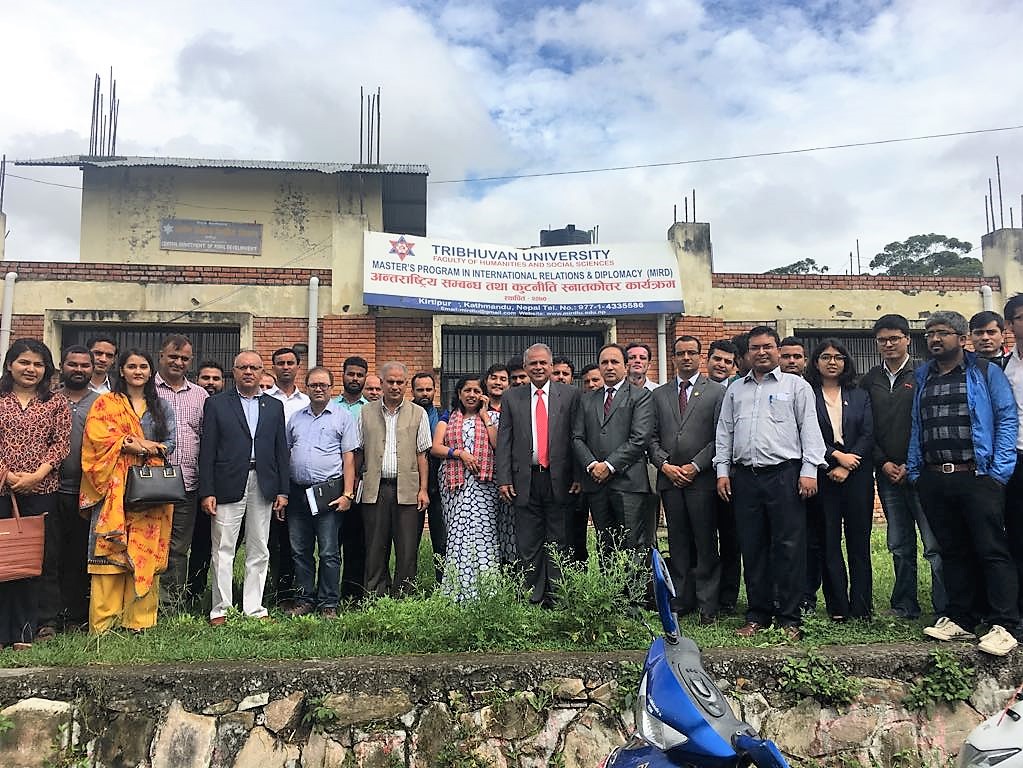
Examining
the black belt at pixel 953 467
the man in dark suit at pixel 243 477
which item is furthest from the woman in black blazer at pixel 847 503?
the man in dark suit at pixel 243 477

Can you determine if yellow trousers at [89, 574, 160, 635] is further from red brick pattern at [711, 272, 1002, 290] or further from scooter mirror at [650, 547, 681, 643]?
red brick pattern at [711, 272, 1002, 290]

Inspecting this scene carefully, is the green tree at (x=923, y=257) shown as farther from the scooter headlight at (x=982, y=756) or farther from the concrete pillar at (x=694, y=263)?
the scooter headlight at (x=982, y=756)

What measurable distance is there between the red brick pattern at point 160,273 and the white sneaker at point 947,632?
317 inches

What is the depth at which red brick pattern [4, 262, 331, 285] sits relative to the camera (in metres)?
9.81

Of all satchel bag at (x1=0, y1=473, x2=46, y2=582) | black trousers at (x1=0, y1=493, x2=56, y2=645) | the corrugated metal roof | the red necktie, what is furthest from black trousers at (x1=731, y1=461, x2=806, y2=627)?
the corrugated metal roof

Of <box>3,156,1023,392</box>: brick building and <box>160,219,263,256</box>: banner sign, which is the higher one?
<box>160,219,263,256</box>: banner sign

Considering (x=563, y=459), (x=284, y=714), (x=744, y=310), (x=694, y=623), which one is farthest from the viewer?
(x=744, y=310)

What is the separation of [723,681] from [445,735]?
4.46ft

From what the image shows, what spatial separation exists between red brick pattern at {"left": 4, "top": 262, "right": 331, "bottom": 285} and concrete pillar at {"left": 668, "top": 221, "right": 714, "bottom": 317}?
4.73m

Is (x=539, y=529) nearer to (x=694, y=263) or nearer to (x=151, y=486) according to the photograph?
(x=151, y=486)

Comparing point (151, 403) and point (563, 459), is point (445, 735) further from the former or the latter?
point (151, 403)

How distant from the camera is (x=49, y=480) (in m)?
4.52

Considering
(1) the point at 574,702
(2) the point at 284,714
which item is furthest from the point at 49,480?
(1) the point at 574,702

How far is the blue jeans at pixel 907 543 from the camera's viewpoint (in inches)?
191
